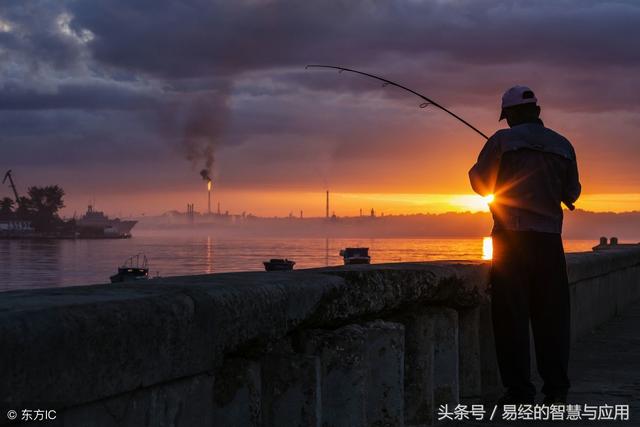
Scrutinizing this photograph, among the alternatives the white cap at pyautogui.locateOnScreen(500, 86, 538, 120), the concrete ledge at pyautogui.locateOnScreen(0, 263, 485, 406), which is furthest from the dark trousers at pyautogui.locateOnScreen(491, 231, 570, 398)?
the concrete ledge at pyautogui.locateOnScreen(0, 263, 485, 406)

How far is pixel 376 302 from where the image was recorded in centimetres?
342

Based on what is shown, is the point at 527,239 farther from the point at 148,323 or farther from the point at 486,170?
the point at 148,323

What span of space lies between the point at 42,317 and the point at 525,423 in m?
2.85

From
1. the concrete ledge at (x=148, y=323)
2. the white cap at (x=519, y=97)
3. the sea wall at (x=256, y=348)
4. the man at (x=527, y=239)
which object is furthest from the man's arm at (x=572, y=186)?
the concrete ledge at (x=148, y=323)

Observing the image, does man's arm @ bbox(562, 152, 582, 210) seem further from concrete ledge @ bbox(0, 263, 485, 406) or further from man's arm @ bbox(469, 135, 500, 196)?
concrete ledge @ bbox(0, 263, 485, 406)

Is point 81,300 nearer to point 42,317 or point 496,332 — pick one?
point 42,317

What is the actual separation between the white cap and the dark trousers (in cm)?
65

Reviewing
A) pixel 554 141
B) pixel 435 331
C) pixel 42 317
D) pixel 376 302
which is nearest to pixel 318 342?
pixel 376 302

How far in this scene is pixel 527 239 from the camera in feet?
13.4

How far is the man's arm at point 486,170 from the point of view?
13.5 feet

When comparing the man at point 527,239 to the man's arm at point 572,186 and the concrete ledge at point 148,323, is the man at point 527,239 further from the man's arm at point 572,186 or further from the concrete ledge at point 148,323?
the concrete ledge at point 148,323

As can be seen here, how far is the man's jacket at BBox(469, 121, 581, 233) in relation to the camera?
4.09m

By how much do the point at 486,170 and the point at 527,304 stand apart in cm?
69

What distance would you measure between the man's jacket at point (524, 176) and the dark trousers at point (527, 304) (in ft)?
0.26
